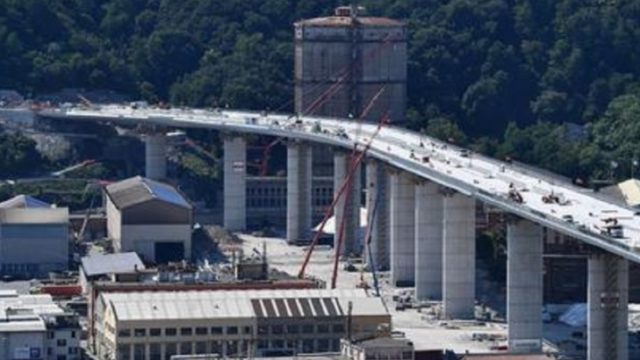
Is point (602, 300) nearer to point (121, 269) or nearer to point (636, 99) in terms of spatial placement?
point (121, 269)

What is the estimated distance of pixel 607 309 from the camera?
271ft

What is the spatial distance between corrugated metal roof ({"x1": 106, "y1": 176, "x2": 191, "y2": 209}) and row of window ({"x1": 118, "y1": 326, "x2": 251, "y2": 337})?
65.7 ft

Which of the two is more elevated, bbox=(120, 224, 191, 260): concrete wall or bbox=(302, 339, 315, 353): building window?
bbox=(120, 224, 191, 260): concrete wall

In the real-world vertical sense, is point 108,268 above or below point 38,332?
above

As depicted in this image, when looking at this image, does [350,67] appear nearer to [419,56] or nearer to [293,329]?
[419,56]

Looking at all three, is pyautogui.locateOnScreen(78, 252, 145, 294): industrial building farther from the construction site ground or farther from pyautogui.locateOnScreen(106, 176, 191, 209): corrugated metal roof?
the construction site ground

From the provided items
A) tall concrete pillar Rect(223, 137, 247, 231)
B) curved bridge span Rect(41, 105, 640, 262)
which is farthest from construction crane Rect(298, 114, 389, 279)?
tall concrete pillar Rect(223, 137, 247, 231)

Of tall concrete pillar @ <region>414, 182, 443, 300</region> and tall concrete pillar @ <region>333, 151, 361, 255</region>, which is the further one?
tall concrete pillar @ <region>333, 151, 361, 255</region>

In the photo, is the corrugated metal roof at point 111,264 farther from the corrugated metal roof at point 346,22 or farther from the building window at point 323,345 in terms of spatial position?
the corrugated metal roof at point 346,22

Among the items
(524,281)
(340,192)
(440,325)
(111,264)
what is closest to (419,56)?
(340,192)

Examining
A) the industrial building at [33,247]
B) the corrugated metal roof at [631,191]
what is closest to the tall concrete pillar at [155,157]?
the corrugated metal roof at [631,191]

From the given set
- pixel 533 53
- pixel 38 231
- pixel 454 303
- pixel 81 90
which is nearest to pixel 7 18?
pixel 81 90

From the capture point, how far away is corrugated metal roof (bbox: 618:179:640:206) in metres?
104

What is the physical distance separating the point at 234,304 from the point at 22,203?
22628 mm
